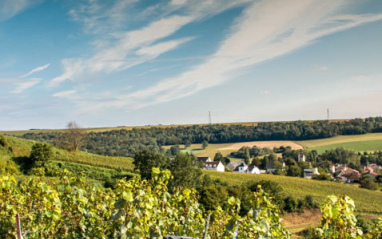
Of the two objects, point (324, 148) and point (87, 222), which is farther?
point (324, 148)

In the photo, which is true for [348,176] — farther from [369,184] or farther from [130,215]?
[130,215]

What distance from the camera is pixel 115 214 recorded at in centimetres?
507

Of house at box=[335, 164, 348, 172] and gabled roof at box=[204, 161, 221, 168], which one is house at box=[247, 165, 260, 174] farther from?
house at box=[335, 164, 348, 172]

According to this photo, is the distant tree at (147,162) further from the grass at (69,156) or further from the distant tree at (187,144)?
A: the distant tree at (187,144)

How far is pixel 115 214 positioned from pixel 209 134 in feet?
446

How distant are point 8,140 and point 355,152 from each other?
9397cm

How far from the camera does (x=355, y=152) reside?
317ft

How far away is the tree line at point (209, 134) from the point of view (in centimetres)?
10875

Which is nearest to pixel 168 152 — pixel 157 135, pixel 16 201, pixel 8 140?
pixel 157 135

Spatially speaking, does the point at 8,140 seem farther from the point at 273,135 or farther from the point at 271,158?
the point at 273,135

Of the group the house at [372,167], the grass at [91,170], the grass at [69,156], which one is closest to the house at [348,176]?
the house at [372,167]

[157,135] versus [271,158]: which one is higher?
[157,135]

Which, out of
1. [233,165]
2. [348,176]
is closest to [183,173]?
[233,165]

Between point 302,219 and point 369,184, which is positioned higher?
point 302,219
